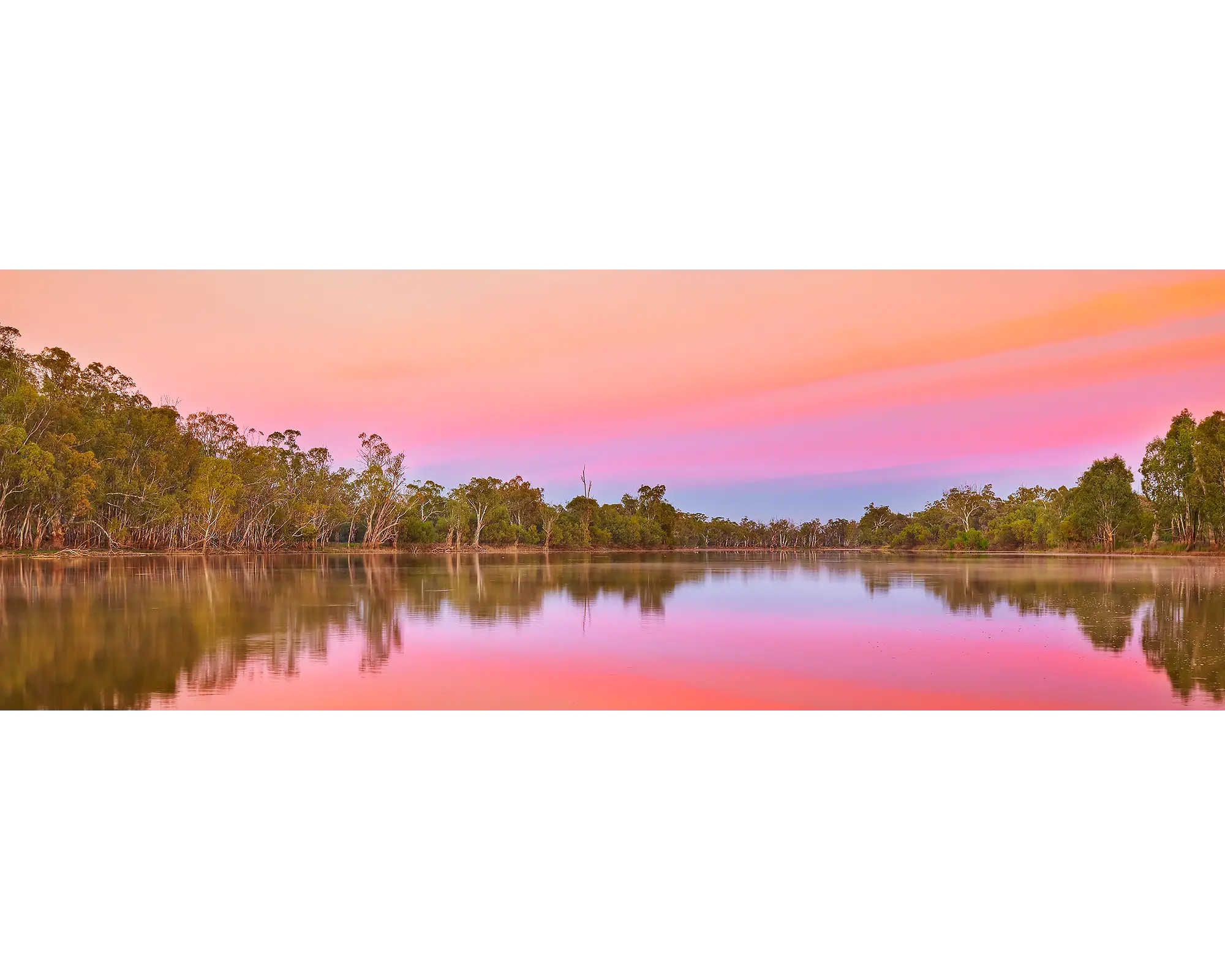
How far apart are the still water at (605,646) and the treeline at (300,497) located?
15.2m

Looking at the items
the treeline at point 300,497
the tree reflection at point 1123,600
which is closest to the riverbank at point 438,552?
the treeline at point 300,497

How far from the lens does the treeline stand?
1174 inches

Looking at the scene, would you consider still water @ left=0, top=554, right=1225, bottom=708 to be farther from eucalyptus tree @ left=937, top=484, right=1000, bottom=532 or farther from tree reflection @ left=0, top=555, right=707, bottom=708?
eucalyptus tree @ left=937, top=484, right=1000, bottom=532

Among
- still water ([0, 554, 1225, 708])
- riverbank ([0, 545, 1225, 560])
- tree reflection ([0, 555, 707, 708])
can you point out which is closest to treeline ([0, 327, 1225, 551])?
riverbank ([0, 545, 1225, 560])

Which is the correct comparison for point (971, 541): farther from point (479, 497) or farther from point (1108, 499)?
point (479, 497)

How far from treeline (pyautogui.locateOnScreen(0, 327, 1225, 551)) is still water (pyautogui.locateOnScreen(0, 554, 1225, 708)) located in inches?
598

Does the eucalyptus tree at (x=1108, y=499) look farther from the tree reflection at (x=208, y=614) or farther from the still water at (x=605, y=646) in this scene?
the tree reflection at (x=208, y=614)

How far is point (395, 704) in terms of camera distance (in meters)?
6.12

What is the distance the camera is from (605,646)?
29.2 ft

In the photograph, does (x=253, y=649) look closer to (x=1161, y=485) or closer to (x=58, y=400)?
(x=58, y=400)

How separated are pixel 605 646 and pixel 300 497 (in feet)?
145

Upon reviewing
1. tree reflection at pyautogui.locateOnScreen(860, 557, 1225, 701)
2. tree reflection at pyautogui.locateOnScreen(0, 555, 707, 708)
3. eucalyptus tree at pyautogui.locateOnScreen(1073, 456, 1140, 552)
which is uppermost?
eucalyptus tree at pyautogui.locateOnScreen(1073, 456, 1140, 552)

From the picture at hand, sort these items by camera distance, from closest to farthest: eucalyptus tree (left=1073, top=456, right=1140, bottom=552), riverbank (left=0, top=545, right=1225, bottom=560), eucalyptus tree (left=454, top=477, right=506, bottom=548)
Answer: riverbank (left=0, top=545, right=1225, bottom=560)
eucalyptus tree (left=1073, top=456, right=1140, bottom=552)
eucalyptus tree (left=454, top=477, right=506, bottom=548)
